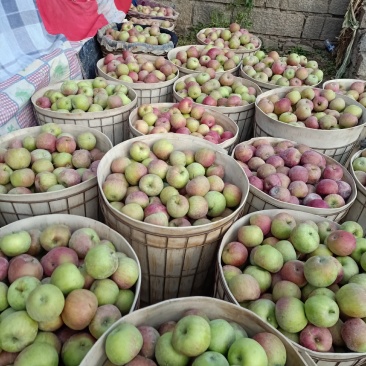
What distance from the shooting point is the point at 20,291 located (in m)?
1.31

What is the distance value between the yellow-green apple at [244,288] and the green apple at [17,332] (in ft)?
2.75

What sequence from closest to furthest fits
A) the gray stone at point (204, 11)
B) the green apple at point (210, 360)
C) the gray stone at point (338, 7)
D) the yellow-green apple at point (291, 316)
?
the green apple at point (210, 360), the yellow-green apple at point (291, 316), the gray stone at point (338, 7), the gray stone at point (204, 11)

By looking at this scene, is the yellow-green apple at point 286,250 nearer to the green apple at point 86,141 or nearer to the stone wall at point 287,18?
the green apple at point 86,141

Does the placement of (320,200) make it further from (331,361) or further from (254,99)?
(254,99)

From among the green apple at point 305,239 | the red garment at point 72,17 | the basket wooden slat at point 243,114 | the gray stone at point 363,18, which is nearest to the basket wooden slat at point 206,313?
the green apple at point 305,239

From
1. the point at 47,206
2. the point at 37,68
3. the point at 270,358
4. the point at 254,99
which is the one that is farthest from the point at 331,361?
the point at 37,68

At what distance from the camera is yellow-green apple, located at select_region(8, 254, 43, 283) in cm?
141

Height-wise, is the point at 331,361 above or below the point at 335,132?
below

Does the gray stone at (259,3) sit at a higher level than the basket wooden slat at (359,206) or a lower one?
higher

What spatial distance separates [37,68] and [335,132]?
103 inches

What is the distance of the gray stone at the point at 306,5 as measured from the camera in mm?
5922

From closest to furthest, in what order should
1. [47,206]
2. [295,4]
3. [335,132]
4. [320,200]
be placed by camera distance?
[47,206], [320,200], [335,132], [295,4]

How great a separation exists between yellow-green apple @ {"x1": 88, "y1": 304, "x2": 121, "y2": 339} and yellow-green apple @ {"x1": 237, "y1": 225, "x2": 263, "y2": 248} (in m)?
0.76

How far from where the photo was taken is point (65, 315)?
1257mm
